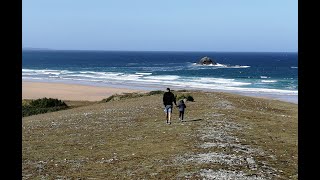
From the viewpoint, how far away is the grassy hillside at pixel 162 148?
13164mm

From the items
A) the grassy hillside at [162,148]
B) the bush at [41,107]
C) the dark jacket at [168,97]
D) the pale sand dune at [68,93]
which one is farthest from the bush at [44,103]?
the dark jacket at [168,97]

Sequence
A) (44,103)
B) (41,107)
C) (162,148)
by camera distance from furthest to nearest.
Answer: (44,103) → (41,107) → (162,148)

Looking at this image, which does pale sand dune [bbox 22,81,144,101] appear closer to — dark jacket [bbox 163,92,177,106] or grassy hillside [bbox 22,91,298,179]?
grassy hillside [bbox 22,91,298,179]

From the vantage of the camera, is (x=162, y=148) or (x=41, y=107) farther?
(x=41, y=107)

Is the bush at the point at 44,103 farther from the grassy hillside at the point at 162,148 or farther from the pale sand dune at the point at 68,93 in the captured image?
the grassy hillside at the point at 162,148

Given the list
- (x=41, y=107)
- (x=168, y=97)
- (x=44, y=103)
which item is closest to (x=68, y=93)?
(x=44, y=103)

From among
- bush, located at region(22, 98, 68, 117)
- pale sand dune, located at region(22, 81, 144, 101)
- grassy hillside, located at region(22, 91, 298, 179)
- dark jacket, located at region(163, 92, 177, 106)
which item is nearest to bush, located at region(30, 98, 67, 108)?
bush, located at region(22, 98, 68, 117)

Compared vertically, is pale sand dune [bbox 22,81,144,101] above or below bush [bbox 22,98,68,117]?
above

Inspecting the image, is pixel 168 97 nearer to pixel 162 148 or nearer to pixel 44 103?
pixel 162 148

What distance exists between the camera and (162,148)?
55.2 ft

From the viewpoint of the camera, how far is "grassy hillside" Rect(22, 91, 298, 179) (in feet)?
43.2
